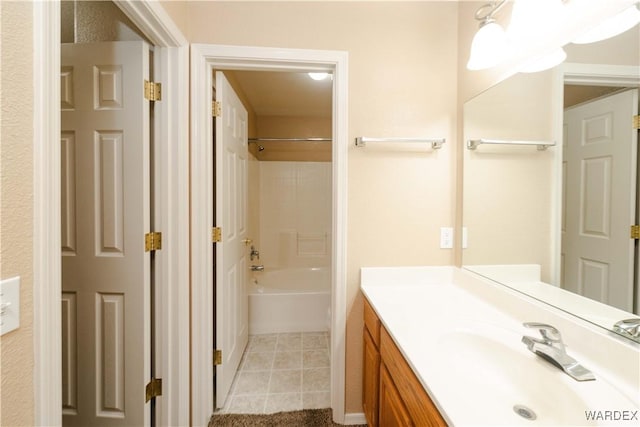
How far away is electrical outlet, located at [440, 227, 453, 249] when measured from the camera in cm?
163

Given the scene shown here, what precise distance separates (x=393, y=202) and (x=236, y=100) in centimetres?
132

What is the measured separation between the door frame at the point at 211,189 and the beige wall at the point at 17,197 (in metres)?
0.86

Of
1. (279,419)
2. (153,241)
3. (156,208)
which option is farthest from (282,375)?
(156,208)

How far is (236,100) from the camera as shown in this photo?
197 cm

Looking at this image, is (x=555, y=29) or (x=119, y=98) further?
(x=119, y=98)

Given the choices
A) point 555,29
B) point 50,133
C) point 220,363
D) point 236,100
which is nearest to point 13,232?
point 50,133

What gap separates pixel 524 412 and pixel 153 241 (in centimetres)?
159

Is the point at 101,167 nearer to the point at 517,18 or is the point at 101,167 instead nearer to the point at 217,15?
the point at 217,15

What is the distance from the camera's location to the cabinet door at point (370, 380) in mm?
1301

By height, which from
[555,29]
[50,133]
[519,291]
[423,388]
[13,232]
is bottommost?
[423,388]

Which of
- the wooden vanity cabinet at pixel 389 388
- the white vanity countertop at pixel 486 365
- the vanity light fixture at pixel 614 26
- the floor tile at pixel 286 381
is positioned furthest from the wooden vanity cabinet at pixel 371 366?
the vanity light fixture at pixel 614 26

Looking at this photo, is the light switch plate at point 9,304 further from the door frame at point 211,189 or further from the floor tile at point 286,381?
the floor tile at point 286,381

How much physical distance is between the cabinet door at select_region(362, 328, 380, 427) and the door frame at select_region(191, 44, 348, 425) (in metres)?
0.14

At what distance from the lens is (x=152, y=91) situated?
1.36 meters
